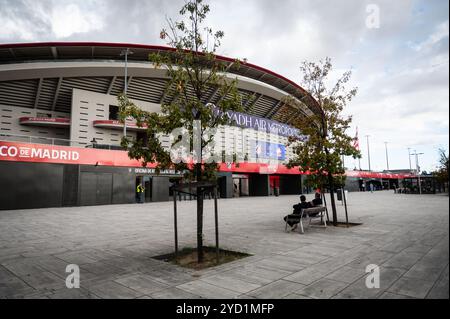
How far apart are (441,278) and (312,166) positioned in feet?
18.6

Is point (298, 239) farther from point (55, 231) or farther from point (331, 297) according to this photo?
point (55, 231)

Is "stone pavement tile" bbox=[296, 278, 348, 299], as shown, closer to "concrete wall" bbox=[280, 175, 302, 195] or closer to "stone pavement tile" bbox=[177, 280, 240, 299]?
"stone pavement tile" bbox=[177, 280, 240, 299]

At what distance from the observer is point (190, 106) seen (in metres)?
5.55

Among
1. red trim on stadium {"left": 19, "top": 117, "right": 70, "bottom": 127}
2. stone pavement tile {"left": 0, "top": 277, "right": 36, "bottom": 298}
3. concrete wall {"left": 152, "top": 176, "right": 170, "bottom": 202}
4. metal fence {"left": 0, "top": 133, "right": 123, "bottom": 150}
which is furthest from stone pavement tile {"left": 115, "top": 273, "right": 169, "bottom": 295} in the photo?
red trim on stadium {"left": 19, "top": 117, "right": 70, "bottom": 127}

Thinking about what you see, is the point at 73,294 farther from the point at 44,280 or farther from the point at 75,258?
the point at 75,258

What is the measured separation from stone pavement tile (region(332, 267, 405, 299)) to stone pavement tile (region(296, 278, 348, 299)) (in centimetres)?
9

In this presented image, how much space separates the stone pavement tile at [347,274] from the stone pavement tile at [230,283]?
1.28 meters

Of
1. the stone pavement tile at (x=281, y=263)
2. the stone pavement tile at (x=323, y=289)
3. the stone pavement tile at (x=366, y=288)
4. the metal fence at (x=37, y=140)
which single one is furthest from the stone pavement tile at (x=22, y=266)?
the metal fence at (x=37, y=140)

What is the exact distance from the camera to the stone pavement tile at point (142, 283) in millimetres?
3814

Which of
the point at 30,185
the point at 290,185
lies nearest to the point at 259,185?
the point at 290,185

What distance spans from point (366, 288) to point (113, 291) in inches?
137

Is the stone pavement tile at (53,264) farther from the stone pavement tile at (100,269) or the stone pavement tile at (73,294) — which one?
the stone pavement tile at (73,294)
